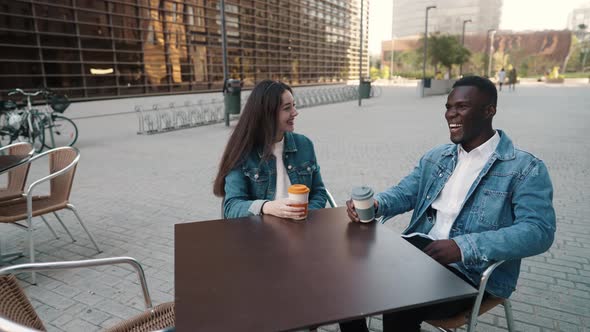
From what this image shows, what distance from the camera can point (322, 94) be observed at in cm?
2127

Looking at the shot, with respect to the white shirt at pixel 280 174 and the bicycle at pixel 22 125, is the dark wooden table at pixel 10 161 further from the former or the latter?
the bicycle at pixel 22 125

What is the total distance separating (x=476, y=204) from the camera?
1.82 metres

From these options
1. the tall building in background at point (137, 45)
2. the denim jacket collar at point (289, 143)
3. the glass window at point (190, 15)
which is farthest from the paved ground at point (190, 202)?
the glass window at point (190, 15)

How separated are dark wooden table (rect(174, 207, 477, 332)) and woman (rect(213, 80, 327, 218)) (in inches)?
16.3

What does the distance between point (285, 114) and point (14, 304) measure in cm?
145

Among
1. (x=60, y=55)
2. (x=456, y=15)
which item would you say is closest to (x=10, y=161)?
(x=60, y=55)

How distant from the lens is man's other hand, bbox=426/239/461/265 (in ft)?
5.37

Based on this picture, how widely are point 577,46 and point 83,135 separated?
72031 millimetres

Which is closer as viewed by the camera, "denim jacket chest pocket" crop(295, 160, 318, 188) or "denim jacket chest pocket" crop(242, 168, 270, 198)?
"denim jacket chest pocket" crop(242, 168, 270, 198)

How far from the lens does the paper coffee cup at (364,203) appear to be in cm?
178

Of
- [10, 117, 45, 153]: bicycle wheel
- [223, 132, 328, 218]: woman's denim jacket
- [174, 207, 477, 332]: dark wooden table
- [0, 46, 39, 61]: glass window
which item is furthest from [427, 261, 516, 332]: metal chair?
[0, 46, 39, 61]: glass window

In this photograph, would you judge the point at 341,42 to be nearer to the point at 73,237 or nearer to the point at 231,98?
the point at 231,98

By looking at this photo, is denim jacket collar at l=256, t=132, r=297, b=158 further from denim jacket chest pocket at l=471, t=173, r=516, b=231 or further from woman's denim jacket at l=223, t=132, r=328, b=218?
denim jacket chest pocket at l=471, t=173, r=516, b=231

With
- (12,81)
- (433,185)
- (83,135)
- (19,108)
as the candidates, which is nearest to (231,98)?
(83,135)
